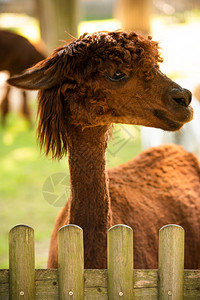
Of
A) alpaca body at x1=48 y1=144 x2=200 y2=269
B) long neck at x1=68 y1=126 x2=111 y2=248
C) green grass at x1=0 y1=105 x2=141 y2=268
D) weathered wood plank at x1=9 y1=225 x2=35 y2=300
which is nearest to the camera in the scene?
weathered wood plank at x1=9 y1=225 x2=35 y2=300

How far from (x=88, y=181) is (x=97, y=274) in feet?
1.72

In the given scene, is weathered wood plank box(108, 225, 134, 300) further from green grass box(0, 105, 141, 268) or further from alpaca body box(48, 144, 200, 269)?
green grass box(0, 105, 141, 268)

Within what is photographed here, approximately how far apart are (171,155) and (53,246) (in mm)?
1176

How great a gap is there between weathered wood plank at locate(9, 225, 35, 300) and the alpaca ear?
2.31ft

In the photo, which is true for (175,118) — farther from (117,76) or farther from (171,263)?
(171,263)

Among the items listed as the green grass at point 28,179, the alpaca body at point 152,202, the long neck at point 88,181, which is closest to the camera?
the long neck at point 88,181

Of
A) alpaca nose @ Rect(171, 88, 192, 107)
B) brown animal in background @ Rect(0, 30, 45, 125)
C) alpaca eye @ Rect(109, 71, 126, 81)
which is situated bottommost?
alpaca nose @ Rect(171, 88, 192, 107)

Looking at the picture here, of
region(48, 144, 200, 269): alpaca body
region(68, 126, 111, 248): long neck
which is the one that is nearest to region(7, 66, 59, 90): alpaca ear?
region(68, 126, 111, 248): long neck

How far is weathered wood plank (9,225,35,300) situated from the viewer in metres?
2.12

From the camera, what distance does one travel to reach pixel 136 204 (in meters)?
2.94

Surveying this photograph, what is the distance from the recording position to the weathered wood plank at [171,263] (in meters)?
2.14

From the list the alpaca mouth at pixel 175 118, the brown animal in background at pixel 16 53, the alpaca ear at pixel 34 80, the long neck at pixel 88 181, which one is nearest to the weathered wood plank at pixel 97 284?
the long neck at pixel 88 181

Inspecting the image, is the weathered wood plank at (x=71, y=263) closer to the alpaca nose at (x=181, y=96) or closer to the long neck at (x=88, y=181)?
the long neck at (x=88, y=181)

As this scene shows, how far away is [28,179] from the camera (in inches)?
263
